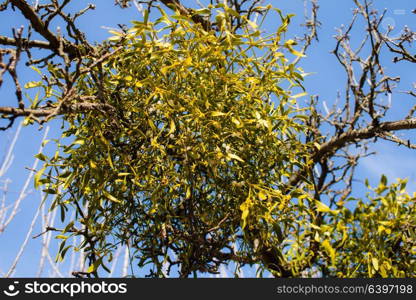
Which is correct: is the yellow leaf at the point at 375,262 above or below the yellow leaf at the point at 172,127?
below

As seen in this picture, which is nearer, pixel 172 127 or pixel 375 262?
pixel 172 127

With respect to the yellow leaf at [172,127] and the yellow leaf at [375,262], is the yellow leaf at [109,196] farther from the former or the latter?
the yellow leaf at [375,262]

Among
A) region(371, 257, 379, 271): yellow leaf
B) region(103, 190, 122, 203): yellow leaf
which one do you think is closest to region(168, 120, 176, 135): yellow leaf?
region(103, 190, 122, 203): yellow leaf

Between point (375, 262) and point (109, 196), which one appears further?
point (375, 262)

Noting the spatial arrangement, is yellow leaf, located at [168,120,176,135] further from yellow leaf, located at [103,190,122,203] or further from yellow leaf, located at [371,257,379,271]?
yellow leaf, located at [371,257,379,271]

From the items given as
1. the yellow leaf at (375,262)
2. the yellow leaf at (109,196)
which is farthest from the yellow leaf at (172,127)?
the yellow leaf at (375,262)

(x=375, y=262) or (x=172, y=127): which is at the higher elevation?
(x=172, y=127)

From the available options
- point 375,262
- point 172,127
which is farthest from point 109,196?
point 375,262

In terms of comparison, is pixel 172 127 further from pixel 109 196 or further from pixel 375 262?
pixel 375 262

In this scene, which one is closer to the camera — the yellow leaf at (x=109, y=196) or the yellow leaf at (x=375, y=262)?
the yellow leaf at (x=109, y=196)

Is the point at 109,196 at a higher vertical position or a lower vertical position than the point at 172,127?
lower

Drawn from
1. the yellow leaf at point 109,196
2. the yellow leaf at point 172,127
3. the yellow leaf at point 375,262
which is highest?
the yellow leaf at point 172,127

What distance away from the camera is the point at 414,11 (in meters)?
2.12

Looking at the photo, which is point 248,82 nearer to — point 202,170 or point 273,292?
point 202,170
